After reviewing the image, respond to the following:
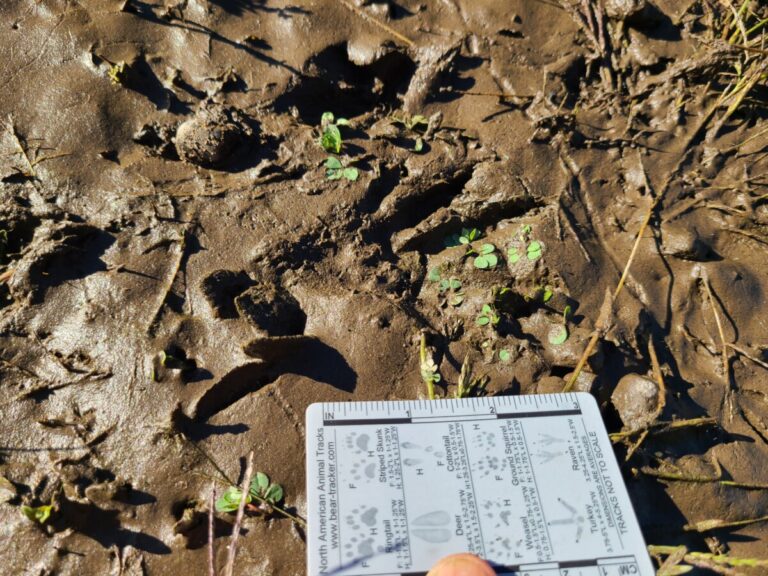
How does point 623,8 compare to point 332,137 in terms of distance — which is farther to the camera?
point 623,8

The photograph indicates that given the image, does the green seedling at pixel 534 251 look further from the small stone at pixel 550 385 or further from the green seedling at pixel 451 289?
the small stone at pixel 550 385

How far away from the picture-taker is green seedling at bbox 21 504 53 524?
2.32 m

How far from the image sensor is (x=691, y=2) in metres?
3.65

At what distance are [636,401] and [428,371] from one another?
38.5 inches

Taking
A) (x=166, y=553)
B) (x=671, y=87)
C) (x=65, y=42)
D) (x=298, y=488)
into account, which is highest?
(x=65, y=42)

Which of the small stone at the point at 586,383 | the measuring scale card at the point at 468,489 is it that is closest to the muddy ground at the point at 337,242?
the small stone at the point at 586,383

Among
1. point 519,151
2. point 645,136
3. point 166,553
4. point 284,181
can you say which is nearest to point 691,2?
point 645,136

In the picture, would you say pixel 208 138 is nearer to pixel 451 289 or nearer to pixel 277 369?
pixel 277 369

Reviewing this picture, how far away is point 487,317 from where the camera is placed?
2871 millimetres

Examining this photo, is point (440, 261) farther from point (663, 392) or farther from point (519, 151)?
point (663, 392)

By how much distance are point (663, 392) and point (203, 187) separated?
2.57m

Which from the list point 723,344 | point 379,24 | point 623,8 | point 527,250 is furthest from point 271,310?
point 623,8

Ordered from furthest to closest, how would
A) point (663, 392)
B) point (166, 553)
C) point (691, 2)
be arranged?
point (691, 2) < point (663, 392) < point (166, 553)

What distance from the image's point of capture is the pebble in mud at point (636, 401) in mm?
2604
